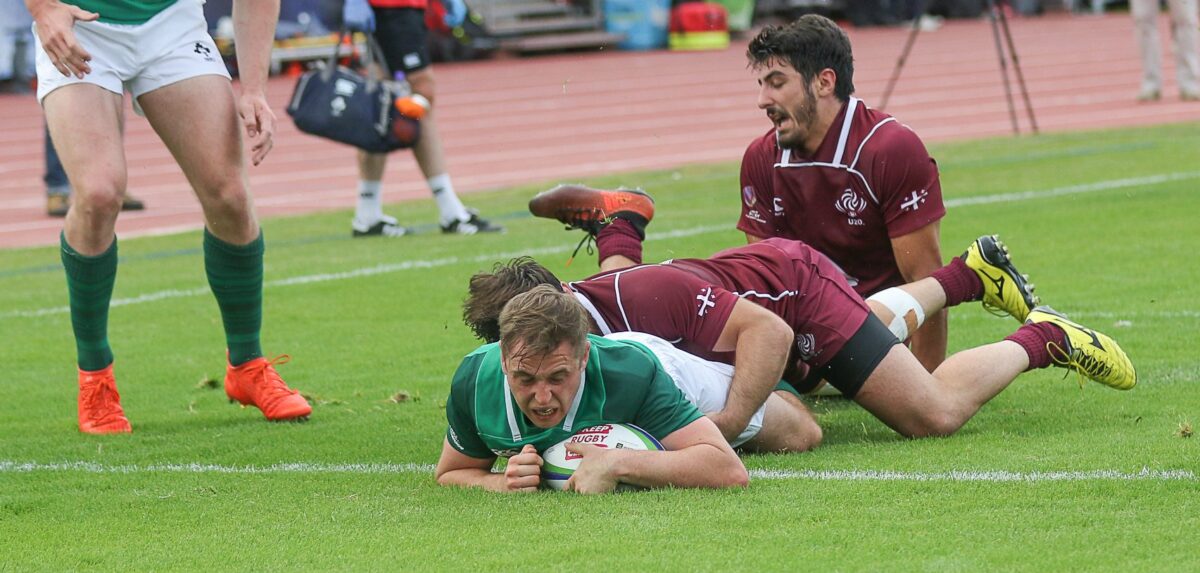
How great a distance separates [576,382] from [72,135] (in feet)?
6.96

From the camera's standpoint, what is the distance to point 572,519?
450cm

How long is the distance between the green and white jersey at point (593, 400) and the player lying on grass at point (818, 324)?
0.28m

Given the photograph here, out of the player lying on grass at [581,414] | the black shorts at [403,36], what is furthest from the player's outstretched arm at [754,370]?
the black shorts at [403,36]

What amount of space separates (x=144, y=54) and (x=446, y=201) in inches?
230

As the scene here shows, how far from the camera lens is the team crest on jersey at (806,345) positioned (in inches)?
225

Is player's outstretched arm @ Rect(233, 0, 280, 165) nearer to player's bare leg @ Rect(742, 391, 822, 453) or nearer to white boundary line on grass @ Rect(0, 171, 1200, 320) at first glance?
player's bare leg @ Rect(742, 391, 822, 453)

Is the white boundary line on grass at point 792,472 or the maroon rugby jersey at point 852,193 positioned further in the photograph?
the maroon rugby jersey at point 852,193

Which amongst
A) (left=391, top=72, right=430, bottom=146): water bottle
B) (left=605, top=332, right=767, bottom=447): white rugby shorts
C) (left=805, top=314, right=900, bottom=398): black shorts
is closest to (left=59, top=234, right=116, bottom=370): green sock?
(left=605, top=332, right=767, bottom=447): white rugby shorts

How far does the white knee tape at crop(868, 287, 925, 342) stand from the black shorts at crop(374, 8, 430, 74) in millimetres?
5934

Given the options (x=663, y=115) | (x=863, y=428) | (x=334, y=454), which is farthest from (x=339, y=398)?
(x=663, y=115)

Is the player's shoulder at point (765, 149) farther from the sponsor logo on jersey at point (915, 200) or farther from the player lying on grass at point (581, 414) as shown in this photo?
the player lying on grass at point (581, 414)

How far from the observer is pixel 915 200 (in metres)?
6.34

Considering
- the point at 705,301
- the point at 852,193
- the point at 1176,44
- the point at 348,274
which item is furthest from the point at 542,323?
the point at 1176,44

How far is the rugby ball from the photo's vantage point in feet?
15.9
